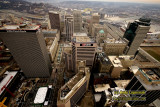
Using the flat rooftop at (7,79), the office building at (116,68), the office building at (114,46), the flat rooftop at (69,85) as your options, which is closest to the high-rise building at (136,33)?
the office building at (114,46)

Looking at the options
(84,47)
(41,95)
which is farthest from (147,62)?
(41,95)

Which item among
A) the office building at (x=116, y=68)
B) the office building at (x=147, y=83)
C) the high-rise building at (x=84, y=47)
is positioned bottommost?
the office building at (x=116, y=68)

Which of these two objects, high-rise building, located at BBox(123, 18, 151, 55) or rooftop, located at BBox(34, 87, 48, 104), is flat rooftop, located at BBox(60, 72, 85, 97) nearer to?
rooftop, located at BBox(34, 87, 48, 104)

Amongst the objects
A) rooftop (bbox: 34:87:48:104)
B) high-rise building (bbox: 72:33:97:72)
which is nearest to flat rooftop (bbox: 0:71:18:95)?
rooftop (bbox: 34:87:48:104)

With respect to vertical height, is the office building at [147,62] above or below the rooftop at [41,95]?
above

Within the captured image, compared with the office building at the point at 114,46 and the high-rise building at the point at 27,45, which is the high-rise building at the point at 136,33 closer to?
the office building at the point at 114,46
